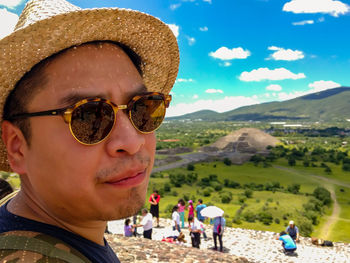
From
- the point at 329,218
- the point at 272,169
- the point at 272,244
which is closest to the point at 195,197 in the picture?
the point at 329,218

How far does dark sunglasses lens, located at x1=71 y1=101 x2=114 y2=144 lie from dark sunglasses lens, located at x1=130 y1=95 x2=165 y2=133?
16 cm

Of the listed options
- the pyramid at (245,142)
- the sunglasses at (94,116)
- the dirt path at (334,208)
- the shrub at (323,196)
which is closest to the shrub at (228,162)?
the dirt path at (334,208)

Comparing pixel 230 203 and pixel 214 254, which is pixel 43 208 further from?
pixel 230 203

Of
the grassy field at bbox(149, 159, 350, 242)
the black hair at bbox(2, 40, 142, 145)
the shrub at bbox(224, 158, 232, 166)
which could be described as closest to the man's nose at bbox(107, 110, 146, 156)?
the black hair at bbox(2, 40, 142, 145)

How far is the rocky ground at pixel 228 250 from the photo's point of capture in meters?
6.64

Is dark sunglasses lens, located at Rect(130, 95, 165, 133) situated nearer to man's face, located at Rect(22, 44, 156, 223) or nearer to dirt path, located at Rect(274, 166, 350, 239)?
man's face, located at Rect(22, 44, 156, 223)

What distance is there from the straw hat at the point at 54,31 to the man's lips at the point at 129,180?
0.76 meters

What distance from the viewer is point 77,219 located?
4.98 ft

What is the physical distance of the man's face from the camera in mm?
1404

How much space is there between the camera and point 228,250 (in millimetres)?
12703

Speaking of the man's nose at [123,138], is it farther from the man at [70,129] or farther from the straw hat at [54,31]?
the straw hat at [54,31]

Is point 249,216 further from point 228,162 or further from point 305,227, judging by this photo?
point 228,162

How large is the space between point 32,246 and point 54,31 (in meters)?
1.07

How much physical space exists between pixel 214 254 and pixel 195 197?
1106 inches
